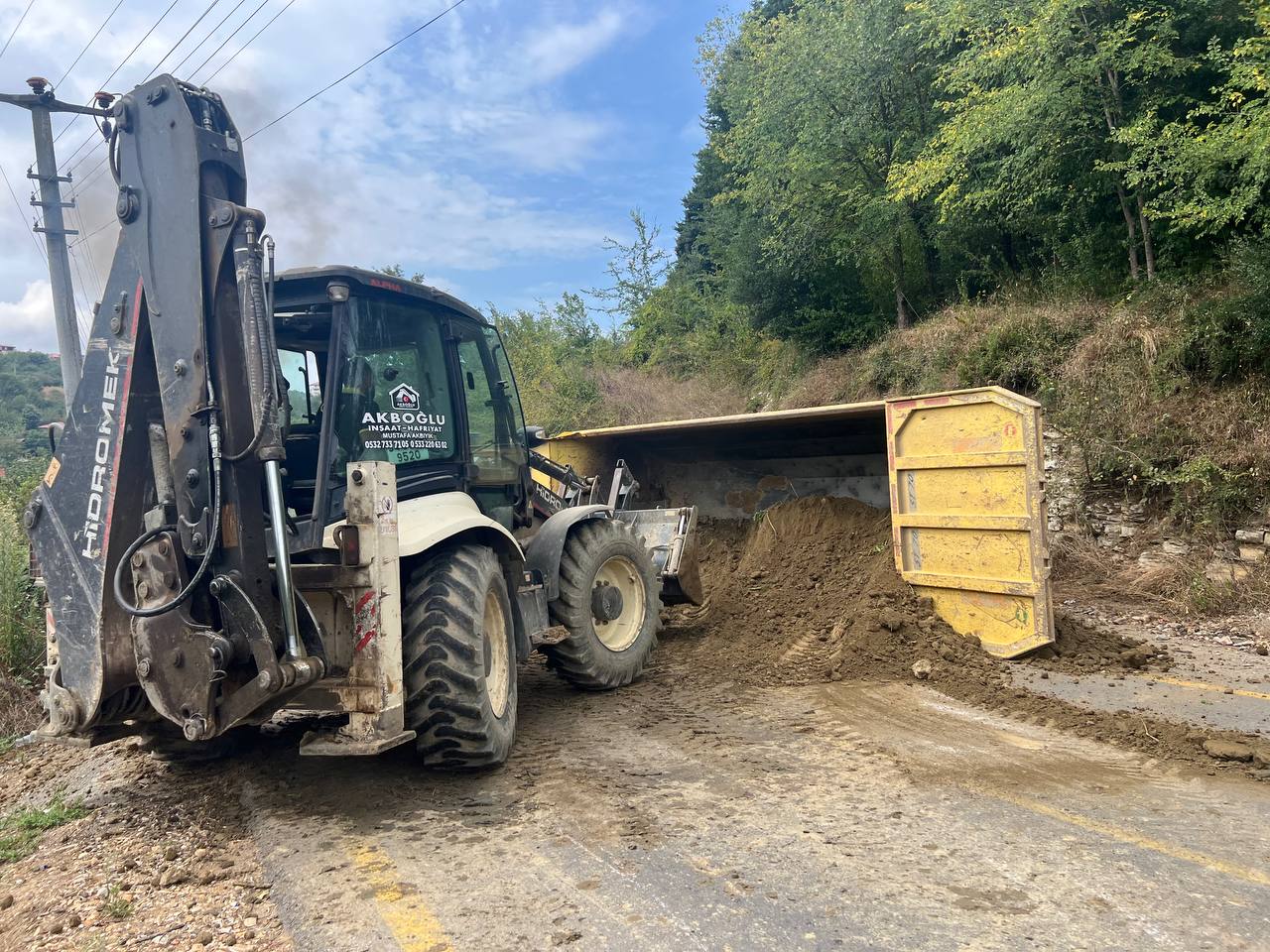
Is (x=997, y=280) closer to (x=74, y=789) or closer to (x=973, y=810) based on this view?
(x=973, y=810)

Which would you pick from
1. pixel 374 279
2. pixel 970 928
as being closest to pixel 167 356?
pixel 374 279

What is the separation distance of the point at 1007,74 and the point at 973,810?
10.1m

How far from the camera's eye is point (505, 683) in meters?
4.09

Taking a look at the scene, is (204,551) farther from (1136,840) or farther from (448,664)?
(1136,840)

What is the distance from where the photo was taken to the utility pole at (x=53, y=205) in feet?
39.9

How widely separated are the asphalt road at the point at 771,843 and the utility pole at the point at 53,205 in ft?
35.3

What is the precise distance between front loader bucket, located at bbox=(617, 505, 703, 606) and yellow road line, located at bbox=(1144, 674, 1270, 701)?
3.33 m

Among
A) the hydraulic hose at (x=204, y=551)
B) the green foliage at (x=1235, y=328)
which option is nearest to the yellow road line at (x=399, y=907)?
the hydraulic hose at (x=204, y=551)

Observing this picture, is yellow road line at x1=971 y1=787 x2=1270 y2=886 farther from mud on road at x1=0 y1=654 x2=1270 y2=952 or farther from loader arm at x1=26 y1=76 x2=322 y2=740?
loader arm at x1=26 y1=76 x2=322 y2=740

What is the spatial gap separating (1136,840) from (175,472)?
3.83 meters

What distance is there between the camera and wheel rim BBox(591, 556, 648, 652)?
553 cm

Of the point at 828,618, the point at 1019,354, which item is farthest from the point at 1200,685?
the point at 1019,354

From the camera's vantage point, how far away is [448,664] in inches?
138

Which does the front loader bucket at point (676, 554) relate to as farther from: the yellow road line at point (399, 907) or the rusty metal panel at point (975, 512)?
the yellow road line at point (399, 907)
